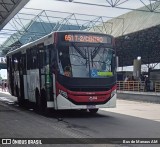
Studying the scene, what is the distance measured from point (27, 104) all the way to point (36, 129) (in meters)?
10.9

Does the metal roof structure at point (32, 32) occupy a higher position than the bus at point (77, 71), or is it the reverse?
the metal roof structure at point (32, 32)

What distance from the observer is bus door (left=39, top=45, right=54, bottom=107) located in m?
15.6

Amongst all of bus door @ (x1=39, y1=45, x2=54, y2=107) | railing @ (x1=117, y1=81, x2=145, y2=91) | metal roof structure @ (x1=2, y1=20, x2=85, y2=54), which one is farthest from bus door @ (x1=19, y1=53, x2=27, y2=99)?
metal roof structure @ (x1=2, y1=20, x2=85, y2=54)

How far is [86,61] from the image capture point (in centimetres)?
1524

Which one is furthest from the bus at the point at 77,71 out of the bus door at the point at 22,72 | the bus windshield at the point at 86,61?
the bus door at the point at 22,72

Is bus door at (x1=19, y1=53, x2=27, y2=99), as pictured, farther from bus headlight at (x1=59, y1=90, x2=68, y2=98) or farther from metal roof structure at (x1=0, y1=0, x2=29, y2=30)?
bus headlight at (x1=59, y1=90, x2=68, y2=98)

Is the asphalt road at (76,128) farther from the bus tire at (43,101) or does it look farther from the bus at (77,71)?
the bus tire at (43,101)

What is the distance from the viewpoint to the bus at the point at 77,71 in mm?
15000

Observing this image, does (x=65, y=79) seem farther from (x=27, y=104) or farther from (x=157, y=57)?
(x=157, y=57)

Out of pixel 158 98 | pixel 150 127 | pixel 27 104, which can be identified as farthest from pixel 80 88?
pixel 158 98

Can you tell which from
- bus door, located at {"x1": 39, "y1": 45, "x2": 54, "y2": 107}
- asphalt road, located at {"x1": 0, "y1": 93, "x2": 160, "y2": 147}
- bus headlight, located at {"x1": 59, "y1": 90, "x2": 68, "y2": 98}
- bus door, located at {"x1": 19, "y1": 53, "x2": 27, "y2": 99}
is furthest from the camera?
bus door, located at {"x1": 19, "y1": 53, "x2": 27, "y2": 99}

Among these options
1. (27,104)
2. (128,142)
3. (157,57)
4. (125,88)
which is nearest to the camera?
(128,142)

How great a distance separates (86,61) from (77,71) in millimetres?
545

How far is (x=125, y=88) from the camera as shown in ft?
112
